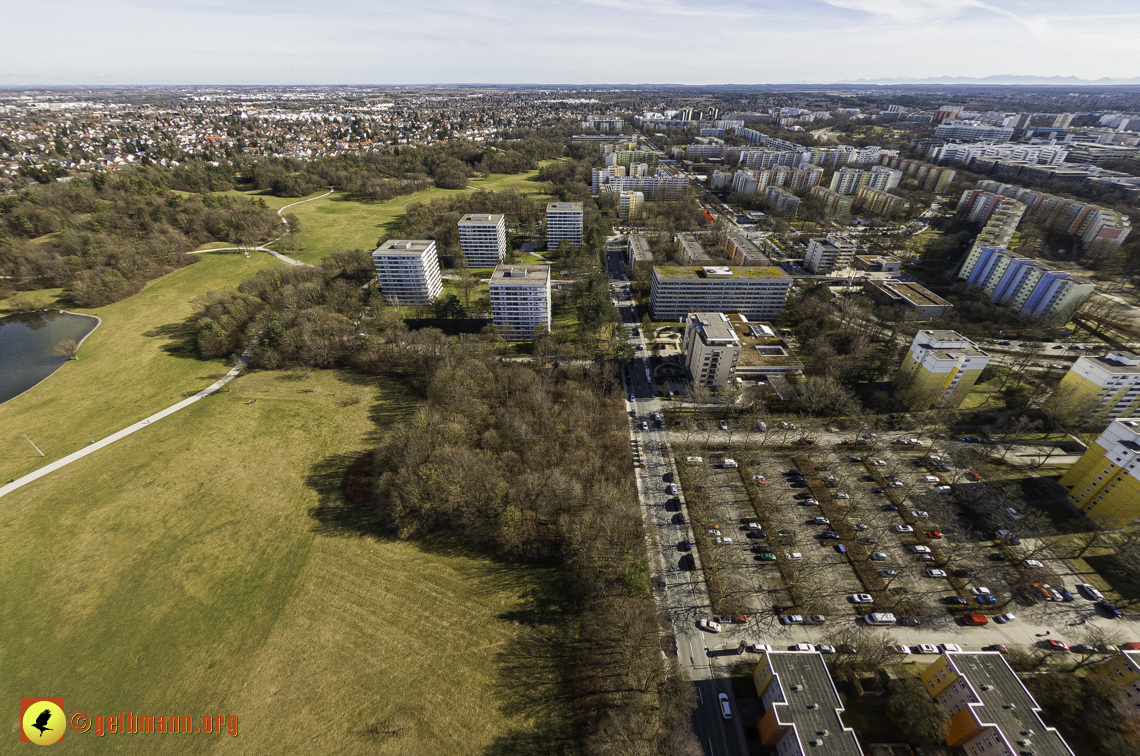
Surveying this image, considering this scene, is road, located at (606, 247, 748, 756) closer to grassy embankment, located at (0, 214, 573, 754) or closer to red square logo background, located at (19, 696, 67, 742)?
grassy embankment, located at (0, 214, 573, 754)

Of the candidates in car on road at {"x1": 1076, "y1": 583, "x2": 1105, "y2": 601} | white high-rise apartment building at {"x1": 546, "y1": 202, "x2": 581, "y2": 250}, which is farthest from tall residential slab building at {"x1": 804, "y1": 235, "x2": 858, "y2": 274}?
car on road at {"x1": 1076, "y1": 583, "x2": 1105, "y2": 601}

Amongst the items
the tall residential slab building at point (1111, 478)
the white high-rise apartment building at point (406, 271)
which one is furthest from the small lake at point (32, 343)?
the tall residential slab building at point (1111, 478)

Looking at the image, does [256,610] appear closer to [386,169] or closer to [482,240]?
[482,240]

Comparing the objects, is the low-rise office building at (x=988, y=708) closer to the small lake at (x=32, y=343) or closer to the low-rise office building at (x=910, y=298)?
the low-rise office building at (x=910, y=298)

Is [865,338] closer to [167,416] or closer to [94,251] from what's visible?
[167,416]

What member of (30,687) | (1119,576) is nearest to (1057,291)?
(1119,576)

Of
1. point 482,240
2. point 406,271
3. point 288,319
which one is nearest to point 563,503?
point 288,319

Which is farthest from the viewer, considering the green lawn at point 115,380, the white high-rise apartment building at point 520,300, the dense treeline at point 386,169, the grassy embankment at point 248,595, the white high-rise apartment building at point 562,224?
the dense treeline at point 386,169
